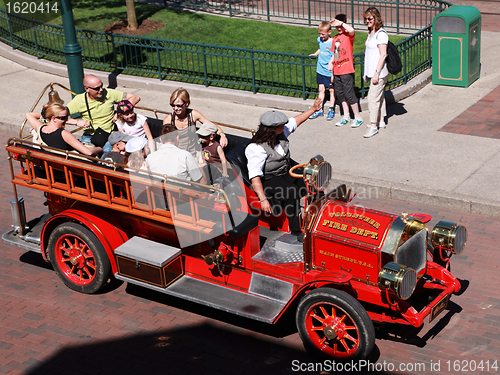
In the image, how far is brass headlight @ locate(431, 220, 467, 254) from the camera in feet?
17.7

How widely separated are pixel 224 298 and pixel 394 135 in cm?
507

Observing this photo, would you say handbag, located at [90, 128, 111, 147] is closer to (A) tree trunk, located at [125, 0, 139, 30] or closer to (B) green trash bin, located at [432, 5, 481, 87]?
(B) green trash bin, located at [432, 5, 481, 87]

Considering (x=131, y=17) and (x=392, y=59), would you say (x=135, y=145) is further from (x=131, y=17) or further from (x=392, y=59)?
(x=131, y=17)

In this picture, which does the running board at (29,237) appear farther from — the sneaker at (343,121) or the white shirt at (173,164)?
the sneaker at (343,121)

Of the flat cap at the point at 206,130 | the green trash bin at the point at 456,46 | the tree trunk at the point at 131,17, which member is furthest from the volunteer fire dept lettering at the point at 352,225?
the tree trunk at the point at 131,17

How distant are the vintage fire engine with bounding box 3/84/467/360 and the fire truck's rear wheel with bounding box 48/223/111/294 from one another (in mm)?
12

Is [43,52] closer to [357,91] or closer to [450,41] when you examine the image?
[357,91]

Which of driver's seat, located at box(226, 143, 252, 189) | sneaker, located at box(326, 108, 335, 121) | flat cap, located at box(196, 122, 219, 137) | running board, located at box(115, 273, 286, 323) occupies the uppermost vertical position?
flat cap, located at box(196, 122, 219, 137)

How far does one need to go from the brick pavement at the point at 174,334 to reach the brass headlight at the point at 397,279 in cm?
79

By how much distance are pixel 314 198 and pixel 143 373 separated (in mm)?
2106

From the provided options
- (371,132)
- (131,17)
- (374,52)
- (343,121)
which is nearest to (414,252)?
(371,132)

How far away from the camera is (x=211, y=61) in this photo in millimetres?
11688

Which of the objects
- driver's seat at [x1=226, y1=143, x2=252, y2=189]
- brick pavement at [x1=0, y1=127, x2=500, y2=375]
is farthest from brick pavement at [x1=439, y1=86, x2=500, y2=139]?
driver's seat at [x1=226, y1=143, x2=252, y2=189]

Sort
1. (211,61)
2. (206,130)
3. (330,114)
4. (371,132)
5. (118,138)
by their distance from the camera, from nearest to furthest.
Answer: (206,130), (118,138), (371,132), (330,114), (211,61)
